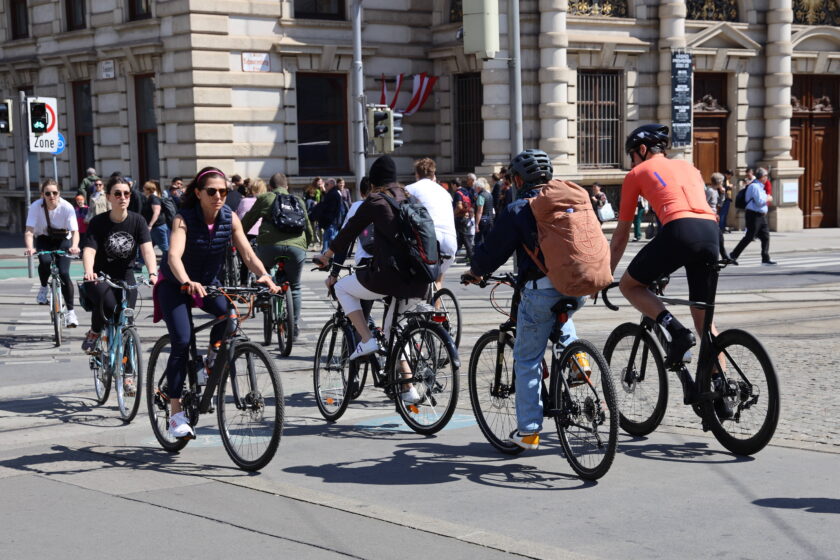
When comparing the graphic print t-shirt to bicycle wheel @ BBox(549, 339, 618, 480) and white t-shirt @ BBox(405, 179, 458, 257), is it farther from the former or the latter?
bicycle wheel @ BBox(549, 339, 618, 480)

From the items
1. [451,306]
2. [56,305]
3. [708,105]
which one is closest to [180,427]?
[451,306]

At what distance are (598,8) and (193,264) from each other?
891 inches

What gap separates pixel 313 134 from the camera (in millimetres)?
28219

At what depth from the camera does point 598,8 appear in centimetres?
2845

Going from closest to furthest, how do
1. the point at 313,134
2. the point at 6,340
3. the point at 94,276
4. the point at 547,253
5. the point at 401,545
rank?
the point at 401,545 < the point at 547,253 < the point at 94,276 < the point at 6,340 < the point at 313,134

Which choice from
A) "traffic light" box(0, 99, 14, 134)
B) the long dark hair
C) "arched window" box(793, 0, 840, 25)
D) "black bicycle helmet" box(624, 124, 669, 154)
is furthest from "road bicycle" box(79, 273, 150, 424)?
"arched window" box(793, 0, 840, 25)

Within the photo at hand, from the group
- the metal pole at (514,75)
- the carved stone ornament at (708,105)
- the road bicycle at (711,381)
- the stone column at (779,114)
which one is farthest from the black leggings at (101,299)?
the stone column at (779,114)

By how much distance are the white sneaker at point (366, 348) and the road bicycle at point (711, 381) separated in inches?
59.2

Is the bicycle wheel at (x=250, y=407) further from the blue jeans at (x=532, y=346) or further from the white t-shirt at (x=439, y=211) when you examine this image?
the white t-shirt at (x=439, y=211)

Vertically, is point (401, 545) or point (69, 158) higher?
point (69, 158)

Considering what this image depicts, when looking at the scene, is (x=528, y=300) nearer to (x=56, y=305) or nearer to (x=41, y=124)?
(x=56, y=305)

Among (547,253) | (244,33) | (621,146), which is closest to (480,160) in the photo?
(621,146)

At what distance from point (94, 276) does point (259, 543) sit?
3.97 metres

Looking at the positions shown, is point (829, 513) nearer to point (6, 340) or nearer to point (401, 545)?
point (401, 545)
